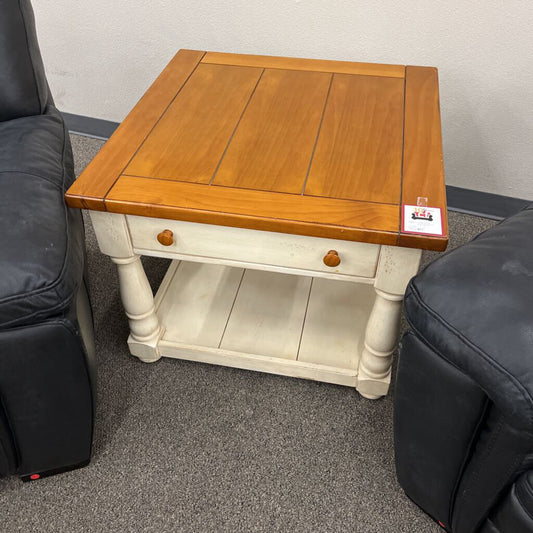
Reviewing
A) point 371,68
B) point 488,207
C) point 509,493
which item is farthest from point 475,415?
point 488,207

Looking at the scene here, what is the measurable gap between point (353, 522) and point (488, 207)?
43.8 inches

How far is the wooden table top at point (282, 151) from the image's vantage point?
3.33 feet

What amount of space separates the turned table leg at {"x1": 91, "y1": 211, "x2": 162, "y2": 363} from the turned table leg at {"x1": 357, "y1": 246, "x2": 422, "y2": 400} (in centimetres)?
49

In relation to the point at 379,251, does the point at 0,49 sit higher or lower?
higher

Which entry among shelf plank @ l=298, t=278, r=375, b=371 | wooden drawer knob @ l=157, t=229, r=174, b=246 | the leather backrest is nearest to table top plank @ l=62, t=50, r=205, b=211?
wooden drawer knob @ l=157, t=229, r=174, b=246

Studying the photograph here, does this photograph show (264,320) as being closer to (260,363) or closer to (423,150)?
(260,363)

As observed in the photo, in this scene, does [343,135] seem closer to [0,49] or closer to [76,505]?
[0,49]

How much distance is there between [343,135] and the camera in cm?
118

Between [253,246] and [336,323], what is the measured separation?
414 millimetres

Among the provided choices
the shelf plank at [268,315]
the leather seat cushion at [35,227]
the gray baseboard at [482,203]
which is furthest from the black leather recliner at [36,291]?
the gray baseboard at [482,203]

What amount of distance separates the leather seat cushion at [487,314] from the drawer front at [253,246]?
182 millimetres

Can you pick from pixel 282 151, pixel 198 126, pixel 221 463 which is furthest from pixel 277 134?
pixel 221 463

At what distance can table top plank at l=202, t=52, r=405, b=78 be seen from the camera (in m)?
1.39

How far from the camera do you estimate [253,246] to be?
1068 mm
